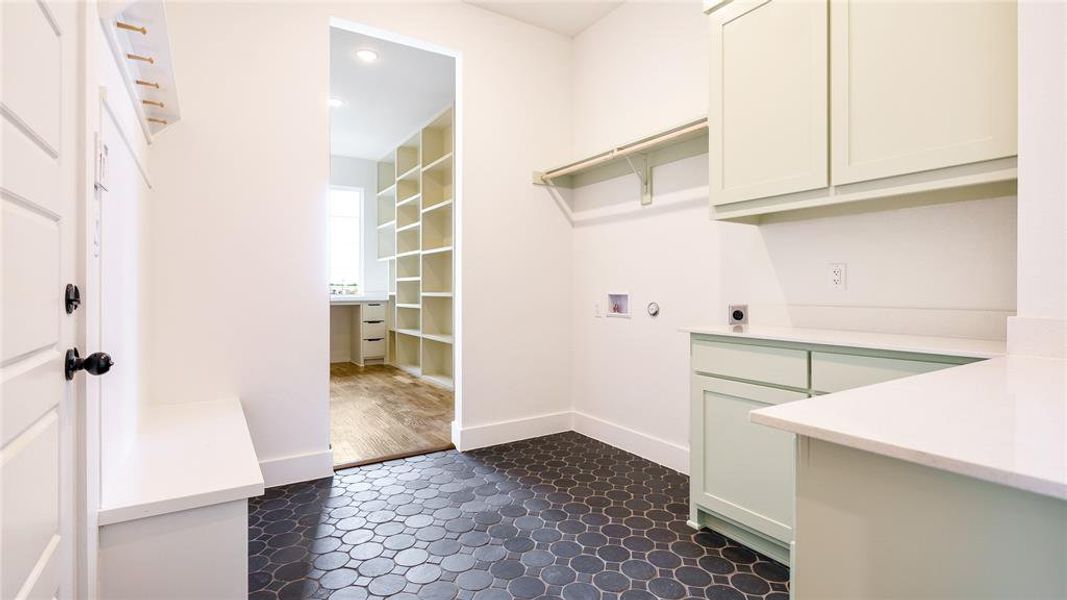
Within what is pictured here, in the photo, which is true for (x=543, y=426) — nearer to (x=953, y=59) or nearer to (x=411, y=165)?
(x=953, y=59)

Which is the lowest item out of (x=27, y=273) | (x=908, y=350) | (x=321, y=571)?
(x=321, y=571)

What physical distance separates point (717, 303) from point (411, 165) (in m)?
4.51

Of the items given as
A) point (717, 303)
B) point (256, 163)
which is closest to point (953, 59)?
point (717, 303)

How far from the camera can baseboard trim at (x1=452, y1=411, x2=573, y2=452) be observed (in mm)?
3113

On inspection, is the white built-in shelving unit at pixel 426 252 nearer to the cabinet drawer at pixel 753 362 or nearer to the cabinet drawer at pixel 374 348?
the cabinet drawer at pixel 374 348

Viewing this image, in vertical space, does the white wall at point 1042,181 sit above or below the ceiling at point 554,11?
below

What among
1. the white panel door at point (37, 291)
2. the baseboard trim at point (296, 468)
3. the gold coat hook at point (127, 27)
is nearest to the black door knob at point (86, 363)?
the white panel door at point (37, 291)

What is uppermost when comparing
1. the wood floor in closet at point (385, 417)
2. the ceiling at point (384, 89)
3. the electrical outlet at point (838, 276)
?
the ceiling at point (384, 89)

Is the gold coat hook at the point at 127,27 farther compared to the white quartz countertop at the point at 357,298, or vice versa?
the white quartz countertop at the point at 357,298

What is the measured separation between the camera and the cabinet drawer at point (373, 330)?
6281mm

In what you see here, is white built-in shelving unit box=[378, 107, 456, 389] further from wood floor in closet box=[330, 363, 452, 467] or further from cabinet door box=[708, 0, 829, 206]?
cabinet door box=[708, 0, 829, 206]

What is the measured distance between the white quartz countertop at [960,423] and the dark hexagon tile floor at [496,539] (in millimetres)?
1073

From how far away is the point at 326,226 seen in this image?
8.80ft

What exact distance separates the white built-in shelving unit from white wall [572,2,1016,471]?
1885 mm
